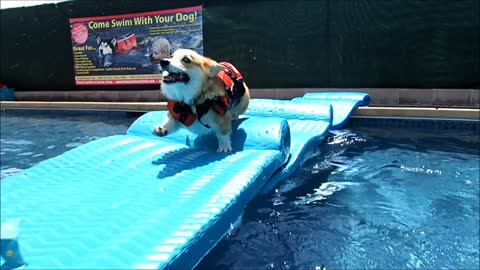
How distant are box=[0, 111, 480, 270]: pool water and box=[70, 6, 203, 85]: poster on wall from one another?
500 cm

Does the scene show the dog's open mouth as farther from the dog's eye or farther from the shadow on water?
the shadow on water

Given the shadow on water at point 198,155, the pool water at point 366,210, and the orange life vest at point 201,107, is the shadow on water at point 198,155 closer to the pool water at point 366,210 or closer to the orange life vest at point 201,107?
the orange life vest at point 201,107

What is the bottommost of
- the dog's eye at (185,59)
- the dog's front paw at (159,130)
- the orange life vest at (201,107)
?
the dog's front paw at (159,130)

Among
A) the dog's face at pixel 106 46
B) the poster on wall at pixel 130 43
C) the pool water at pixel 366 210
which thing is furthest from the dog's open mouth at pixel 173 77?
the dog's face at pixel 106 46

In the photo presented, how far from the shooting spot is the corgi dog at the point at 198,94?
9.62ft

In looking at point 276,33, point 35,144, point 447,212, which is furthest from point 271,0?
point 447,212

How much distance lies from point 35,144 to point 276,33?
5359 millimetres

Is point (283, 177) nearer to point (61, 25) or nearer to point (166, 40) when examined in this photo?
point (166, 40)

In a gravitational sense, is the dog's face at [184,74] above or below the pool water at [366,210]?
above

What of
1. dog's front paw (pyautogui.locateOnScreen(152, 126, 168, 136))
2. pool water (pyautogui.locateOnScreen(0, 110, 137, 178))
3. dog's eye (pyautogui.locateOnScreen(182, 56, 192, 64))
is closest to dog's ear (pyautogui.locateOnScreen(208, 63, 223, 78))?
dog's eye (pyautogui.locateOnScreen(182, 56, 192, 64))

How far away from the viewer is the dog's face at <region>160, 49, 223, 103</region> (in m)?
2.88

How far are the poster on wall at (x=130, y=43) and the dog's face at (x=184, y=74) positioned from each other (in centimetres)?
677

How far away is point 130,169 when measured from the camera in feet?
9.25

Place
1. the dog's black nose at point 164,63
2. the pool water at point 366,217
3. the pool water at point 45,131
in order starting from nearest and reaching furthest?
1. the pool water at point 366,217
2. the dog's black nose at point 164,63
3. the pool water at point 45,131
